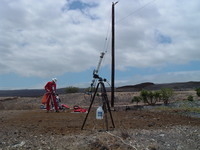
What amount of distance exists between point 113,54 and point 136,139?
17700 mm

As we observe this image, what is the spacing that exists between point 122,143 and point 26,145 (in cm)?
244

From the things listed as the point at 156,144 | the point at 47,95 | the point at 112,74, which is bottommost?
the point at 156,144

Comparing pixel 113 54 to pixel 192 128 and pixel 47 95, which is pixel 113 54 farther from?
pixel 192 128

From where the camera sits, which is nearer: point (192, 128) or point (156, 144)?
point (156, 144)

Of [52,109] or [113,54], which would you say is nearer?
[52,109]

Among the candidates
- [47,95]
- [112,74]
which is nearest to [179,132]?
[47,95]

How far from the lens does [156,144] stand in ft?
29.3

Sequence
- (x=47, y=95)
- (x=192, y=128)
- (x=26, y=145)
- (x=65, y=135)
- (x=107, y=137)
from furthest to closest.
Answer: (x=47, y=95) → (x=192, y=128) → (x=65, y=135) → (x=107, y=137) → (x=26, y=145)

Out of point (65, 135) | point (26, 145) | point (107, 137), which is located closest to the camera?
point (26, 145)

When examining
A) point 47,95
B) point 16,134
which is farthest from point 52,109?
point 16,134

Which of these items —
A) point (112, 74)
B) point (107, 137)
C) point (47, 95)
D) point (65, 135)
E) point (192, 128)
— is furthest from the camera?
point (112, 74)

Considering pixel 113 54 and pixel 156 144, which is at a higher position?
pixel 113 54

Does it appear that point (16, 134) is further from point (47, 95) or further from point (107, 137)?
point (47, 95)

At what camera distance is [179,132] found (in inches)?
417
